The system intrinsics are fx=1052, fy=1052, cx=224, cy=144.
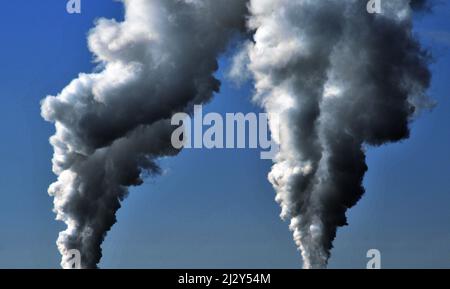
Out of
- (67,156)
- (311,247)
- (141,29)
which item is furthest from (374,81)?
(67,156)

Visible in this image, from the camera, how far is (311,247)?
130 metres

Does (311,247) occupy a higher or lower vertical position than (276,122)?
lower

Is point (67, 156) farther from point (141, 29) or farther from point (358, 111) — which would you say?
point (358, 111)

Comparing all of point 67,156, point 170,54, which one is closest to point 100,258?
point 67,156

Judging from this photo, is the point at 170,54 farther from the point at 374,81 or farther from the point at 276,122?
the point at 374,81

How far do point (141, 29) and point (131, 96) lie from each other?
363 inches

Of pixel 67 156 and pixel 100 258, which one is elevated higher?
pixel 67 156

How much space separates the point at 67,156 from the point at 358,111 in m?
38.8
